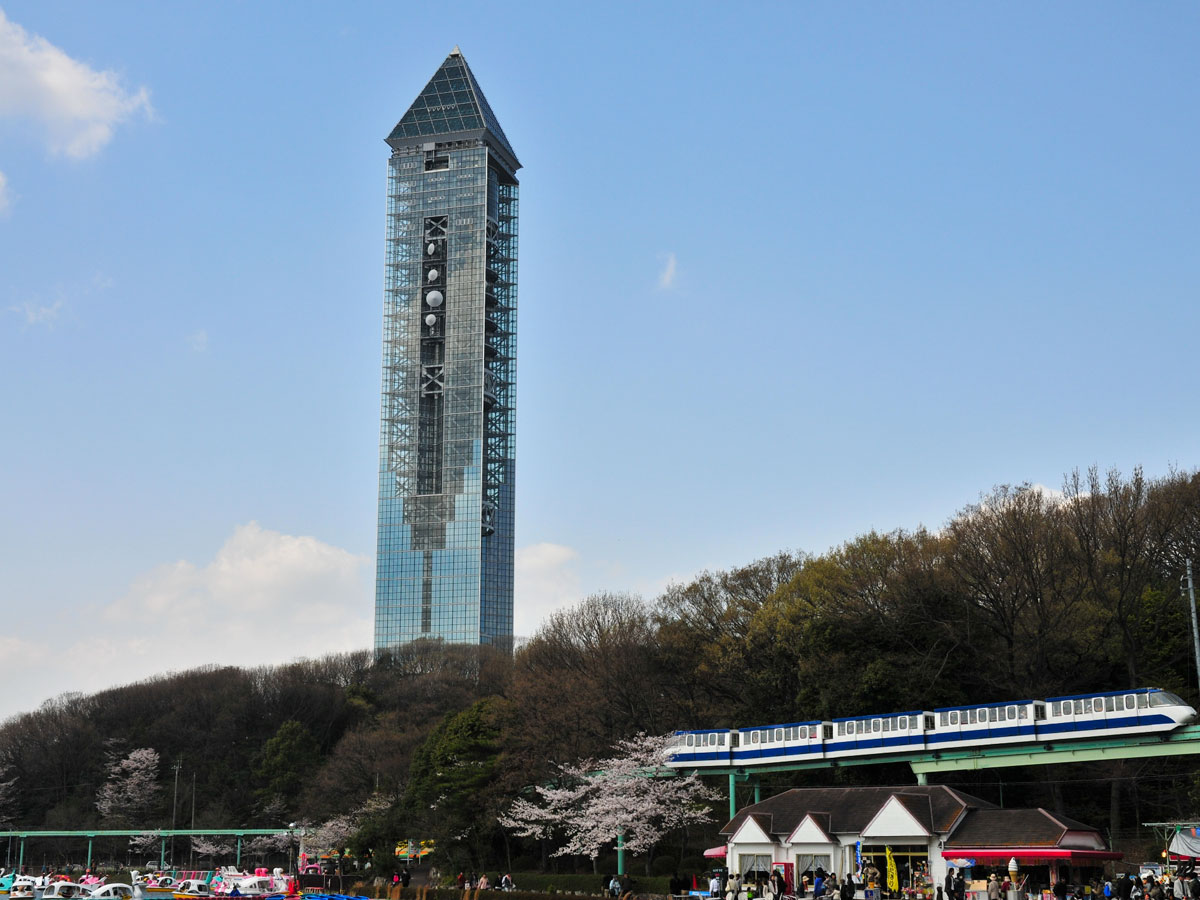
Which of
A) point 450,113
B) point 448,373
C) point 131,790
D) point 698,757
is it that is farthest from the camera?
point 450,113

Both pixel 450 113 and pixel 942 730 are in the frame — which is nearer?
pixel 942 730

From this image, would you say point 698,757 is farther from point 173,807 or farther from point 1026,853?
point 173,807

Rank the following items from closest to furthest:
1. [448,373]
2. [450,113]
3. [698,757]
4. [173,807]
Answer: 1. [698,757]
2. [173,807]
3. [448,373]
4. [450,113]

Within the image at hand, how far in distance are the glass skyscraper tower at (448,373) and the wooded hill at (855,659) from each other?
5836cm

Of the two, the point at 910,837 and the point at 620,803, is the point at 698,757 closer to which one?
the point at 620,803

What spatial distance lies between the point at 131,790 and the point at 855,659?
70573 mm

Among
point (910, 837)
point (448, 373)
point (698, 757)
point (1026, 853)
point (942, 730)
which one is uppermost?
point (448, 373)

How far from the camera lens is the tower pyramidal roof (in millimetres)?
166500

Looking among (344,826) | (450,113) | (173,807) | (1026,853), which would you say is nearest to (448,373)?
(450,113)

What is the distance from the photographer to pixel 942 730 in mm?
51781

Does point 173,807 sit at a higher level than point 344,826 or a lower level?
higher

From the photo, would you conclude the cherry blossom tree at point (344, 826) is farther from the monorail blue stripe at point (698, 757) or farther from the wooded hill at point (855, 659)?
the monorail blue stripe at point (698, 757)

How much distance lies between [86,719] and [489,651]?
125 feet

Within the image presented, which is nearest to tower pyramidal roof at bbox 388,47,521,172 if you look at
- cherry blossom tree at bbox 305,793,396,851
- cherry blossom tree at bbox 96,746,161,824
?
cherry blossom tree at bbox 96,746,161,824
